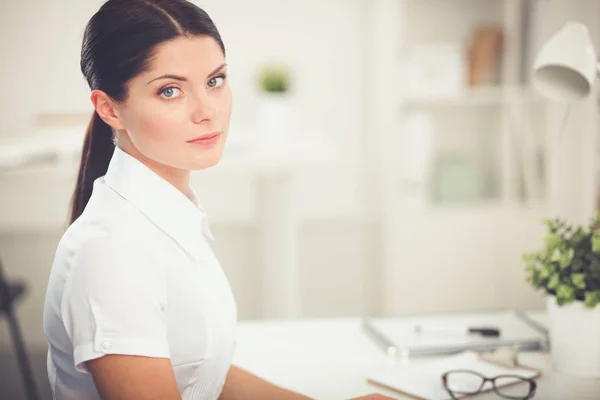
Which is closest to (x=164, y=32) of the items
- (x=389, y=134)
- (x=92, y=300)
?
(x=92, y=300)

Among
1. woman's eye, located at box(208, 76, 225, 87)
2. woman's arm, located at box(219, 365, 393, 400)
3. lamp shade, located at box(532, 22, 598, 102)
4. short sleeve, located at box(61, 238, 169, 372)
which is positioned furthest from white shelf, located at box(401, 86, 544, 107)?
short sleeve, located at box(61, 238, 169, 372)

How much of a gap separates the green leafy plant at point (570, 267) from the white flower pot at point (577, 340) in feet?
0.07

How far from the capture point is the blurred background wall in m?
3.06

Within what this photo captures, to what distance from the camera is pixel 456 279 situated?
3.13 meters

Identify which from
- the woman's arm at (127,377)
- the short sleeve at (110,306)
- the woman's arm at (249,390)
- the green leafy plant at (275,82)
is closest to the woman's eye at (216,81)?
the short sleeve at (110,306)

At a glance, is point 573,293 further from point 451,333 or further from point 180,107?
point 180,107

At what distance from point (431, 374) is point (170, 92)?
0.61 metres

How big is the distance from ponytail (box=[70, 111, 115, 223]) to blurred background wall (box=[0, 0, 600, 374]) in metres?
1.94

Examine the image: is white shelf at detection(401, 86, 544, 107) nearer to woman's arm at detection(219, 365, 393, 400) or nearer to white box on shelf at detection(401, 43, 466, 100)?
→ white box on shelf at detection(401, 43, 466, 100)

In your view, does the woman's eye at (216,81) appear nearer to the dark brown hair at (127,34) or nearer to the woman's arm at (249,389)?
the dark brown hair at (127,34)

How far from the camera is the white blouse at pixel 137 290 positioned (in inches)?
28.7

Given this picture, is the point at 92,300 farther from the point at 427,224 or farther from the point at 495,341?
the point at 427,224

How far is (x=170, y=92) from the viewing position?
792mm

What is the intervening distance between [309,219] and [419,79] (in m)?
0.87
